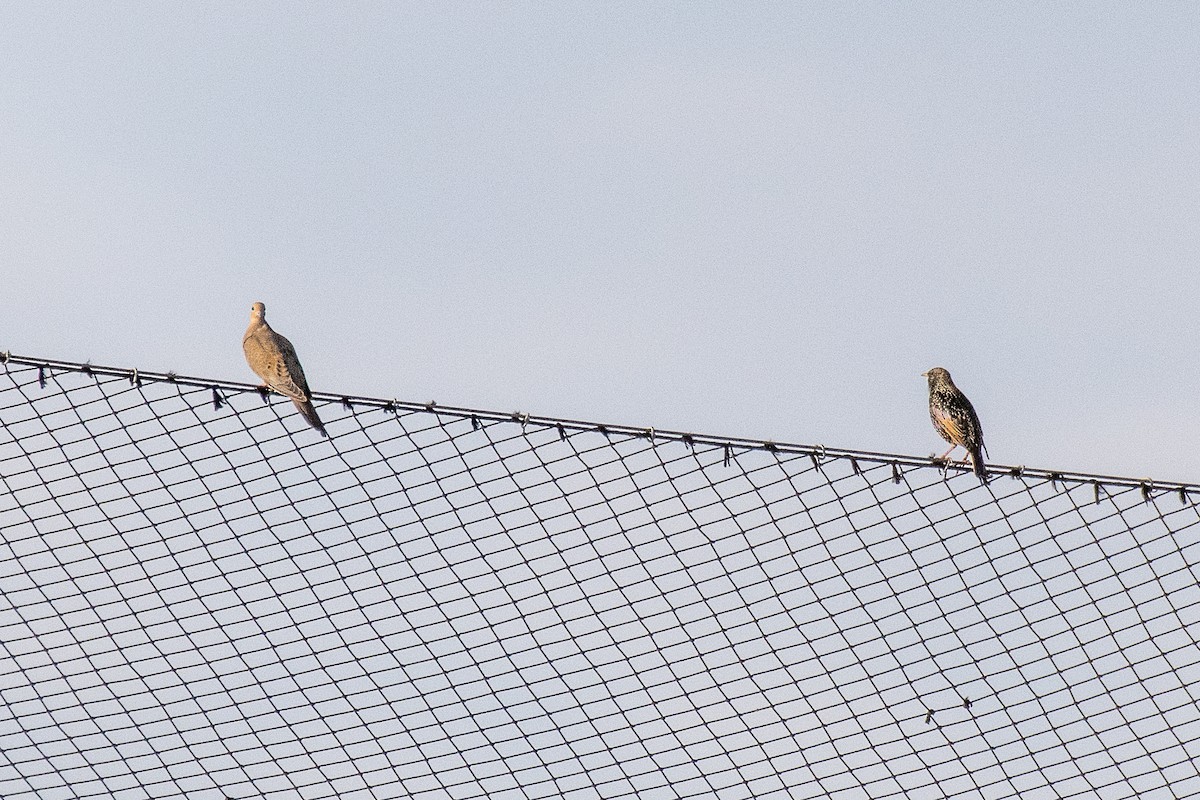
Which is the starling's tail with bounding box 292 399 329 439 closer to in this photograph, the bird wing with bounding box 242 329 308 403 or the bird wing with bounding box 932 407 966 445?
the bird wing with bounding box 242 329 308 403

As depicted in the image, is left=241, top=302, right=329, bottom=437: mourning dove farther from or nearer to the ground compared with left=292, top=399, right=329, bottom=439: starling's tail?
nearer to the ground

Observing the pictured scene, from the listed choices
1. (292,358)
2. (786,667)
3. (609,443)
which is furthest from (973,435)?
(292,358)

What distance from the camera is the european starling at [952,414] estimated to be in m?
7.54

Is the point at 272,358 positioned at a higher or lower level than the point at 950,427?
higher

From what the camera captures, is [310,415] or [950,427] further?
[950,427]

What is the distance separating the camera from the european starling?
24.7ft

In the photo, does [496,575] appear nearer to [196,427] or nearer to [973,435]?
[196,427]

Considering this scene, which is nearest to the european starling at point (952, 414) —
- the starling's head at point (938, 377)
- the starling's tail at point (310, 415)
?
the starling's head at point (938, 377)

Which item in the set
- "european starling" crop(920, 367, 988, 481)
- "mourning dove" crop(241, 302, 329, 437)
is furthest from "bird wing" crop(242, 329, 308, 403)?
"european starling" crop(920, 367, 988, 481)

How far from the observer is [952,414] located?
7816 millimetres

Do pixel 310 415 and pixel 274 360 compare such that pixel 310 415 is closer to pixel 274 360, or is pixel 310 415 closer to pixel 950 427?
pixel 274 360

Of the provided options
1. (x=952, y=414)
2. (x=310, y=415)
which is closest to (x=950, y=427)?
(x=952, y=414)

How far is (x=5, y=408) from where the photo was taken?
20.3 ft

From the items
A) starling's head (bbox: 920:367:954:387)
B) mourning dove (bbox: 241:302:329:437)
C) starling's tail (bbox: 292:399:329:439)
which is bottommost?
starling's head (bbox: 920:367:954:387)
